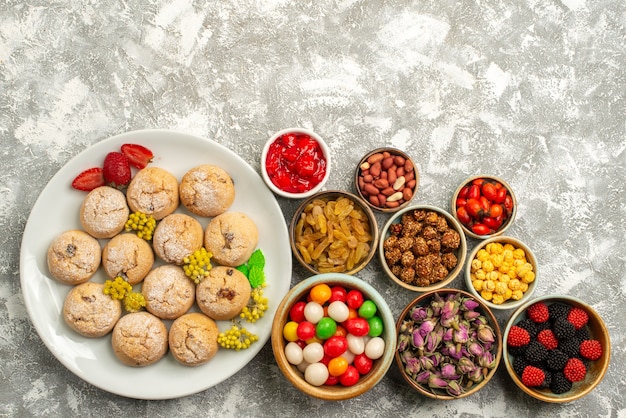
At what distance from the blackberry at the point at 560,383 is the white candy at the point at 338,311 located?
3.09 feet

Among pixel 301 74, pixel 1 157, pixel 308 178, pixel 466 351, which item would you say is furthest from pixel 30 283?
pixel 466 351

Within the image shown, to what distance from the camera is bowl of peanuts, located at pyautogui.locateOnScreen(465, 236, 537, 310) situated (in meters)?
2.43

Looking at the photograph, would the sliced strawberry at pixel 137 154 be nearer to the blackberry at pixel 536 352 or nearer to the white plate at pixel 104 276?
the white plate at pixel 104 276

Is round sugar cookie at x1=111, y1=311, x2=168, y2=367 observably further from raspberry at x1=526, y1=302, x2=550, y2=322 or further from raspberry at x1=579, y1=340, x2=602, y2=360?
raspberry at x1=579, y1=340, x2=602, y2=360

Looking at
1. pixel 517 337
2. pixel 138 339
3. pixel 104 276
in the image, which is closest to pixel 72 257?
pixel 104 276

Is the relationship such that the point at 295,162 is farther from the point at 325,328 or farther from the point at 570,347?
the point at 570,347

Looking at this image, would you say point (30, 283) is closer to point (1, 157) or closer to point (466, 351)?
point (1, 157)

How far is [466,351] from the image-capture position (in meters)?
2.34

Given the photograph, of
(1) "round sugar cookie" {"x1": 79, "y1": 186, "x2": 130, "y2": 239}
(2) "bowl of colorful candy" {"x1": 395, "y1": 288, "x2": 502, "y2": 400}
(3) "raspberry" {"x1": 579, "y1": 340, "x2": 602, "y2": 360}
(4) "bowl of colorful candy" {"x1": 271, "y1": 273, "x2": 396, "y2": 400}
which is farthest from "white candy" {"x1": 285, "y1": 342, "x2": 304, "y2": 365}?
(3) "raspberry" {"x1": 579, "y1": 340, "x2": 602, "y2": 360}

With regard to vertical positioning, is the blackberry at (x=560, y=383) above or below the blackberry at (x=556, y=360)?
below

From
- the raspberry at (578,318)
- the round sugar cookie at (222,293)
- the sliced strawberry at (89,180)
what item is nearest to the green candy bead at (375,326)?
the round sugar cookie at (222,293)

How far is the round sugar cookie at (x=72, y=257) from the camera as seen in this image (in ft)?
7.49

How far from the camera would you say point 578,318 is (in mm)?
2434

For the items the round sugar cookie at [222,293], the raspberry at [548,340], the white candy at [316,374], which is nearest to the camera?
the white candy at [316,374]
